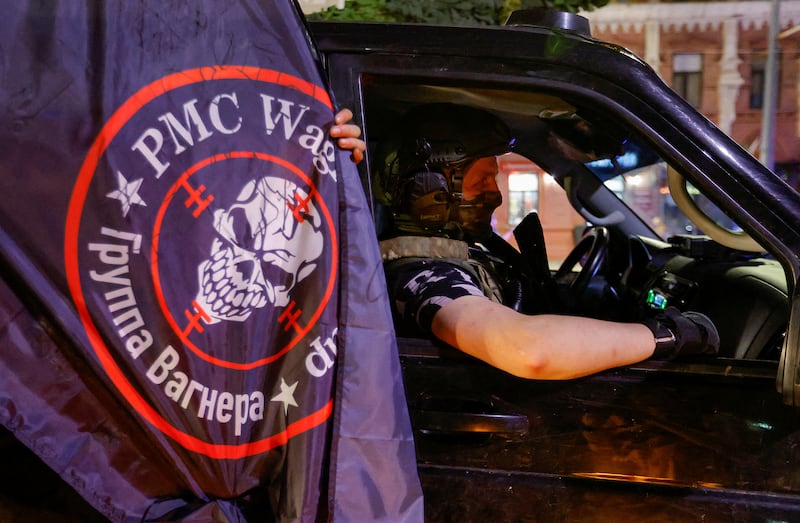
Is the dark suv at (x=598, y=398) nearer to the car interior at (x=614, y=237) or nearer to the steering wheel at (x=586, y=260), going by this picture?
the car interior at (x=614, y=237)

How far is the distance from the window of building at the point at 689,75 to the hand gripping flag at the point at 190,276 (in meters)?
20.7

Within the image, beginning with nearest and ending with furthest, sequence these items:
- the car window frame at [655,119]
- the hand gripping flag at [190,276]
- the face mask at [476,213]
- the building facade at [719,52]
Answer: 1. the hand gripping flag at [190,276]
2. the car window frame at [655,119]
3. the face mask at [476,213]
4. the building facade at [719,52]

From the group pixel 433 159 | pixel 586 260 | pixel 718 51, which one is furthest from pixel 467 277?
pixel 718 51

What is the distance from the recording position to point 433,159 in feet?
7.37

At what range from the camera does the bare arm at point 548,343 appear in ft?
5.31

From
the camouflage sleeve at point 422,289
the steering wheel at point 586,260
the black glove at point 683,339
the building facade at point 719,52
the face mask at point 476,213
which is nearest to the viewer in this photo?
the black glove at point 683,339

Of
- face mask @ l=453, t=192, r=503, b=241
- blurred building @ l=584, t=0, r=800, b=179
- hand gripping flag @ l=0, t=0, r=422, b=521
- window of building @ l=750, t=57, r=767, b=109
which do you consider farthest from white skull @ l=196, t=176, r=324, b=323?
window of building @ l=750, t=57, r=767, b=109

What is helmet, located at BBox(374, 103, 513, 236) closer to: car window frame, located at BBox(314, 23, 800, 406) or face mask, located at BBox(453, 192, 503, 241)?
face mask, located at BBox(453, 192, 503, 241)

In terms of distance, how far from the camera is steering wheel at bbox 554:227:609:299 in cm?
303

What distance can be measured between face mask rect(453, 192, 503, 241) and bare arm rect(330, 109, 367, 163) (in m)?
0.78

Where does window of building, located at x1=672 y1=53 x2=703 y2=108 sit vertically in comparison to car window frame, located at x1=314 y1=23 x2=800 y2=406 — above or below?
below

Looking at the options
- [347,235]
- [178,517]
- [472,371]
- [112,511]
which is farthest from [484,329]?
[112,511]

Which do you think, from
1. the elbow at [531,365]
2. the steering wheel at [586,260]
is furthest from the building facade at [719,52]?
the elbow at [531,365]

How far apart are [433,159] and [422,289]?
480mm
